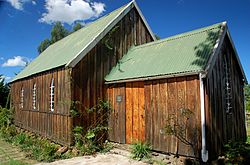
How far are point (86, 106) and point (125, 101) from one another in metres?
1.88

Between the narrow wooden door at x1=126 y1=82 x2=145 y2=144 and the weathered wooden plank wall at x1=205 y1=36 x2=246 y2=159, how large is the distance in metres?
2.95

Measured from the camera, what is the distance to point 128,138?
10.7 meters

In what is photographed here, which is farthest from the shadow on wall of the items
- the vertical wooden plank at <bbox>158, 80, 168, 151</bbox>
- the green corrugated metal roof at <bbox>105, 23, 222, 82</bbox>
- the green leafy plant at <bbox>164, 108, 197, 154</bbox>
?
the green leafy plant at <bbox>164, 108, 197, 154</bbox>

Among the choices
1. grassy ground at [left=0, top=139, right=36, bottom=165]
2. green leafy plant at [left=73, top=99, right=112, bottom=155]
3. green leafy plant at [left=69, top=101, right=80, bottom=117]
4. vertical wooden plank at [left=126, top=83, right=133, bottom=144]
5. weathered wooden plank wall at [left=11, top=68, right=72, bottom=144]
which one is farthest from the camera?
weathered wooden plank wall at [left=11, top=68, right=72, bottom=144]

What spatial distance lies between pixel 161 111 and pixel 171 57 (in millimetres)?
2374

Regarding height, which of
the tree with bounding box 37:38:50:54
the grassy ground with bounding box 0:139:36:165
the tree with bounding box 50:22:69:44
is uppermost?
the tree with bounding box 50:22:69:44

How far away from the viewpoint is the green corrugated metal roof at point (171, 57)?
8742 mm

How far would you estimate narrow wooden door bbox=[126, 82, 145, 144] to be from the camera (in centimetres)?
1020

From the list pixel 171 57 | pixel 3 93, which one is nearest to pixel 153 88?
pixel 171 57

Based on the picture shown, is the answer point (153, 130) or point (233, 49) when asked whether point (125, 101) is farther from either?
point (233, 49)

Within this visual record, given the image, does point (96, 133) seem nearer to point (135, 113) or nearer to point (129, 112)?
point (129, 112)

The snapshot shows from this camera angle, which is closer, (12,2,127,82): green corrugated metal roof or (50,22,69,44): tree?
(12,2,127,82): green corrugated metal roof

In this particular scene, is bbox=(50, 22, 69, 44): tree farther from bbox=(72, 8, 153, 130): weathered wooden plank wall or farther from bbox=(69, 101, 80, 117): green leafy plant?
bbox=(69, 101, 80, 117): green leafy plant

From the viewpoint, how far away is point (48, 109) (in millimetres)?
13031
